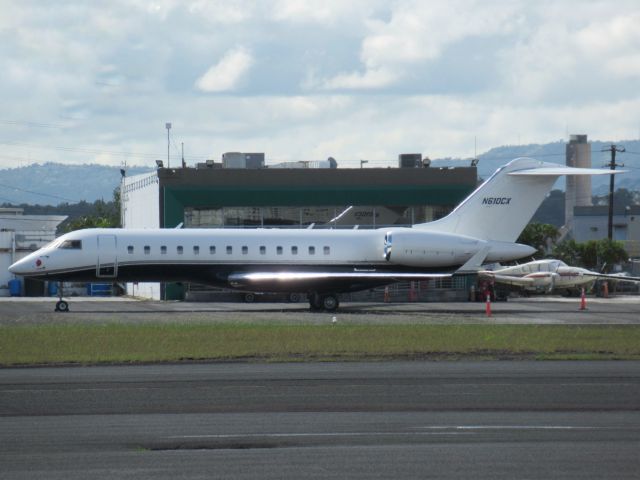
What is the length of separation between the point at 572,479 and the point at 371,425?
4.30 metres

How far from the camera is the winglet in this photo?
4444 centimetres

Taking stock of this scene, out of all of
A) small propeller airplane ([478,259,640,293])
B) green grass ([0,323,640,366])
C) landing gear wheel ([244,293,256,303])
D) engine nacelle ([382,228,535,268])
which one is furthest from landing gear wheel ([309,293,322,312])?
small propeller airplane ([478,259,640,293])

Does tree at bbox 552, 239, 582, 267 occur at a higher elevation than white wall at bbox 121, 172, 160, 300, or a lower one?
lower

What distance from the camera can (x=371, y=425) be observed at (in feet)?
52.7

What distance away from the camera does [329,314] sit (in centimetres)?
4366

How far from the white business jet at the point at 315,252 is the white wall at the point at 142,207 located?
16.5 metres

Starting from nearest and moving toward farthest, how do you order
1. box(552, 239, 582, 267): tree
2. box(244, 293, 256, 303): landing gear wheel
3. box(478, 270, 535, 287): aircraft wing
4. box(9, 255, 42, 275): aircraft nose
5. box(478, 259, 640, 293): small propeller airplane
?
1. box(9, 255, 42, 275): aircraft nose
2. box(244, 293, 256, 303): landing gear wheel
3. box(478, 259, 640, 293): small propeller airplane
4. box(478, 270, 535, 287): aircraft wing
5. box(552, 239, 582, 267): tree

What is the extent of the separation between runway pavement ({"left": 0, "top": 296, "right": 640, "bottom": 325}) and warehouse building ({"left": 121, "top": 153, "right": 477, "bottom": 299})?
9871 millimetres

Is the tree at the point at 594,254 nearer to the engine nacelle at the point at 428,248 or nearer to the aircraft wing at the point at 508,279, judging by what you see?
the aircraft wing at the point at 508,279

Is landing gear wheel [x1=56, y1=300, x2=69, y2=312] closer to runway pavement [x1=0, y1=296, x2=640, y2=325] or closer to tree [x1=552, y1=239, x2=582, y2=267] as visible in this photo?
runway pavement [x1=0, y1=296, x2=640, y2=325]

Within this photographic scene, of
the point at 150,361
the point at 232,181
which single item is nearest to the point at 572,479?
the point at 150,361

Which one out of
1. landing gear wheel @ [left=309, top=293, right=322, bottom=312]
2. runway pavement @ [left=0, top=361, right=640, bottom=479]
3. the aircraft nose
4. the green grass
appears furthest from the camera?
landing gear wheel @ [left=309, top=293, right=322, bottom=312]

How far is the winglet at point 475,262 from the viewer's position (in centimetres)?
4444

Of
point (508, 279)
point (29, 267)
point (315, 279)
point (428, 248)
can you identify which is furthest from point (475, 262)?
point (29, 267)
